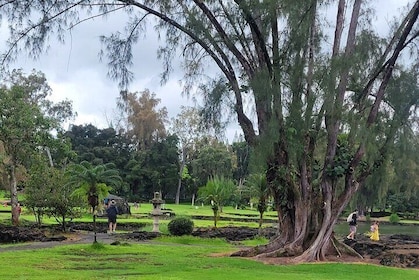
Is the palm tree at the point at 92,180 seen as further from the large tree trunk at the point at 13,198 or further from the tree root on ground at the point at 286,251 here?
the tree root on ground at the point at 286,251

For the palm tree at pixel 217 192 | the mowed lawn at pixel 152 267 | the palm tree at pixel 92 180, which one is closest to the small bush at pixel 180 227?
the palm tree at pixel 217 192

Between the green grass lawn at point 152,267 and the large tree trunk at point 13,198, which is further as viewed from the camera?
the large tree trunk at point 13,198

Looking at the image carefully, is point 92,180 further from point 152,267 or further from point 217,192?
point 217,192

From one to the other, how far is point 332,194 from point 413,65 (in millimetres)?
4699

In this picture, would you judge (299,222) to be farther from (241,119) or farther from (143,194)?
(143,194)

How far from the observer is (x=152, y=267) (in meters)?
12.6

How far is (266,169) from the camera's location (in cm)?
1650

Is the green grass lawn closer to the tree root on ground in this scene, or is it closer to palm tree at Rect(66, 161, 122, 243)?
the tree root on ground

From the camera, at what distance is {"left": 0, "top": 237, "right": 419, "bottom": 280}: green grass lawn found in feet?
35.7

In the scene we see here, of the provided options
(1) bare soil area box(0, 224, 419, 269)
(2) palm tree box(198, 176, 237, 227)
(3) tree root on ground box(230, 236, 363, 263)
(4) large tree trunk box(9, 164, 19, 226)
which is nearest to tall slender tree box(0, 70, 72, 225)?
(4) large tree trunk box(9, 164, 19, 226)

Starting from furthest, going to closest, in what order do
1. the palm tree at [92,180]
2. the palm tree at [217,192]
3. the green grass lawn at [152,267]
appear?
the palm tree at [217,192] < the palm tree at [92,180] < the green grass lawn at [152,267]

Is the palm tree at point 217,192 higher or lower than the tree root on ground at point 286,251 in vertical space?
higher

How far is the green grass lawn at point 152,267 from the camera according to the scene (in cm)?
1089

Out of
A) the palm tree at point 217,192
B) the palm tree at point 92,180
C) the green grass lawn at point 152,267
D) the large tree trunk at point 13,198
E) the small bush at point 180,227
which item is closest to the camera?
the green grass lawn at point 152,267
